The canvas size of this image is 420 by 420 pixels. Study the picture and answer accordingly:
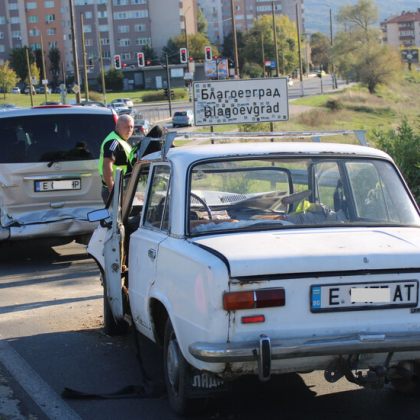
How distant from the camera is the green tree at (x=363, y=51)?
298ft

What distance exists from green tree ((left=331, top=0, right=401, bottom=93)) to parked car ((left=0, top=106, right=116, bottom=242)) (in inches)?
3372

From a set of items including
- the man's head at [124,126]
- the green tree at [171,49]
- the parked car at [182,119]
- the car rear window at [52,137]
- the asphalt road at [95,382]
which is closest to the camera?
the asphalt road at [95,382]

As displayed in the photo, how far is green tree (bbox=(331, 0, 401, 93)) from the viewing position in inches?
3577

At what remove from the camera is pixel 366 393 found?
191 inches

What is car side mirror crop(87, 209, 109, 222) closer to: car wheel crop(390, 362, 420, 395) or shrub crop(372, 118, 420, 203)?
car wheel crop(390, 362, 420, 395)

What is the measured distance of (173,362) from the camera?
4316 mm

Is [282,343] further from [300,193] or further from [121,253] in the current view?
[121,253]

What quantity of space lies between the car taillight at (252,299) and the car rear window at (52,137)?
681 centimetres

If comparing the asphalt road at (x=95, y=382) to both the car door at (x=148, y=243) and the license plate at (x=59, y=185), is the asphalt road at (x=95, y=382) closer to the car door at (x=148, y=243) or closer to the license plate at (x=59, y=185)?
the car door at (x=148, y=243)

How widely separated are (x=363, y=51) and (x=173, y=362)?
9515 centimetres

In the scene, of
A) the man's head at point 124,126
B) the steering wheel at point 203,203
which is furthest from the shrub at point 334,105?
the steering wheel at point 203,203

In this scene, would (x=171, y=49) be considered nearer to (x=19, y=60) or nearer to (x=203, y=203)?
(x=19, y=60)

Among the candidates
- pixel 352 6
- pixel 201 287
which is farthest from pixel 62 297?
pixel 352 6

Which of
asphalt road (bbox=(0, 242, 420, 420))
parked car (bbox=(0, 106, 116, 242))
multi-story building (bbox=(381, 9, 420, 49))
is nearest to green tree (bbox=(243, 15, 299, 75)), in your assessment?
multi-story building (bbox=(381, 9, 420, 49))
